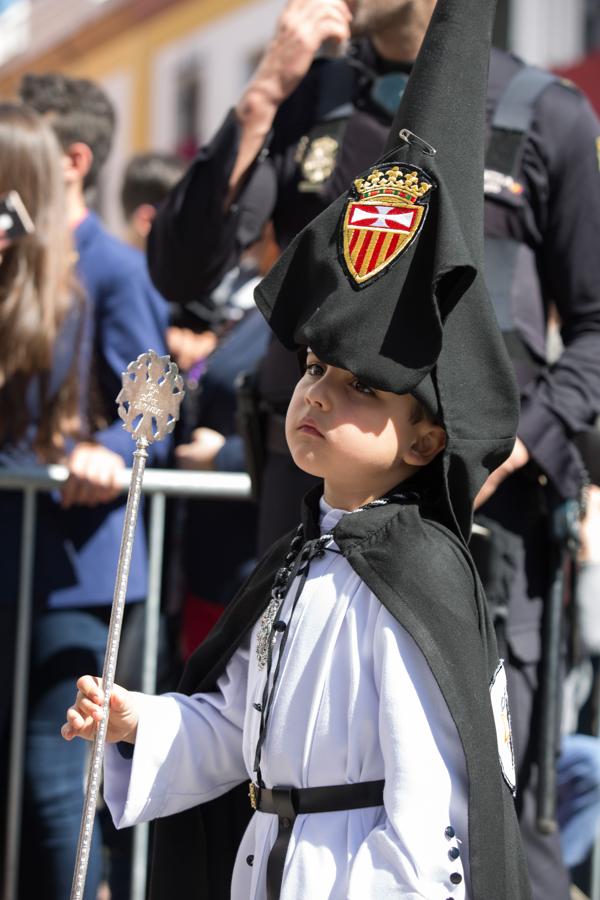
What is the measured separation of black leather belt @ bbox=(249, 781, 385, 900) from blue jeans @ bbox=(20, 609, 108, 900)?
1481 millimetres

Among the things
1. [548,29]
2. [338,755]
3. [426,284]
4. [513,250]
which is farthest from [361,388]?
[548,29]

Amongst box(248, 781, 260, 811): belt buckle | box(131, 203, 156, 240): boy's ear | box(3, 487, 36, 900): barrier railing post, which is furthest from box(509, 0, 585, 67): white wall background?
box(248, 781, 260, 811): belt buckle

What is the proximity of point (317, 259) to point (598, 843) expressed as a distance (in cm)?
227

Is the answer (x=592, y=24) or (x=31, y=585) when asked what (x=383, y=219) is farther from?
(x=592, y=24)

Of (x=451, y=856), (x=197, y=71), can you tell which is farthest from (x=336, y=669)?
(x=197, y=71)

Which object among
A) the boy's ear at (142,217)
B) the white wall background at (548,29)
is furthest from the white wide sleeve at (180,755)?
the white wall background at (548,29)

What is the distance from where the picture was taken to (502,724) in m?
2.03

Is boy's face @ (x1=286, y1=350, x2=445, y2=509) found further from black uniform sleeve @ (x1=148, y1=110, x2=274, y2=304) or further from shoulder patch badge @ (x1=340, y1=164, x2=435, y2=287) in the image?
black uniform sleeve @ (x1=148, y1=110, x2=274, y2=304)

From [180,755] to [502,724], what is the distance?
1.67 ft

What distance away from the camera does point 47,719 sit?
11.5ft

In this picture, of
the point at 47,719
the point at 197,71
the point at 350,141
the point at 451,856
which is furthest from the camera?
the point at 197,71

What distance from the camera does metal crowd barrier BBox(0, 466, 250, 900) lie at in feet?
11.5

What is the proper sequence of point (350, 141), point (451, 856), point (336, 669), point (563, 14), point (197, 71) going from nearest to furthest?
point (451, 856), point (336, 669), point (350, 141), point (563, 14), point (197, 71)

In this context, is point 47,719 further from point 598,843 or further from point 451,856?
point 451,856
